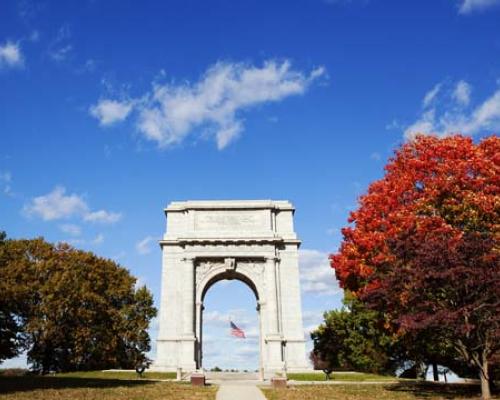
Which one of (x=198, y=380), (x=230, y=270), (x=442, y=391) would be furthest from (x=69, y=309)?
(x=442, y=391)

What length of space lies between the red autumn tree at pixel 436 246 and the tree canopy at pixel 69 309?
19.5 m

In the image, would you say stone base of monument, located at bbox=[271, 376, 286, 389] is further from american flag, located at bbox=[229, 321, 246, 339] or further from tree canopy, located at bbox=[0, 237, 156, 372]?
tree canopy, located at bbox=[0, 237, 156, 372]

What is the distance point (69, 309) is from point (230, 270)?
39.5 feet

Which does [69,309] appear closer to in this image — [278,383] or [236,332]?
[236,332]

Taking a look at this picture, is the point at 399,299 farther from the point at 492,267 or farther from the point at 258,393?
the point at 258,393

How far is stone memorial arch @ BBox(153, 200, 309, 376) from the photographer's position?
122 ft

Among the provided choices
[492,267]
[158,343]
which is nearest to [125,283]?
[158,343]

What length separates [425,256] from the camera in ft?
60.0

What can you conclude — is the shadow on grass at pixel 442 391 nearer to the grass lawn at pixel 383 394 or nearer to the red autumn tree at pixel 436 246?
the grass lawn at pixel 383 394

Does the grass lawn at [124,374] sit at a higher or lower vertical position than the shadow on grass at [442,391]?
higher

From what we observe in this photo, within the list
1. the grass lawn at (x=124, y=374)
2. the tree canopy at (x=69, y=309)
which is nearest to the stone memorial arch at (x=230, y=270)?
the grass lawn at (x=124, y=374)

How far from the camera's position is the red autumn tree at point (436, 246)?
17.5m

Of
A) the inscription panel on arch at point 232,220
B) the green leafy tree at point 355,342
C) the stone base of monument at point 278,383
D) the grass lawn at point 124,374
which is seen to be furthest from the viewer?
the green leafy tree at point 355,342

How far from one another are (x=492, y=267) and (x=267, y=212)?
77.4 ft
